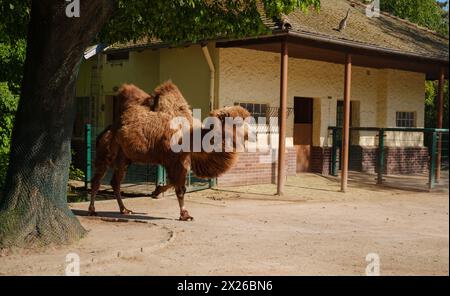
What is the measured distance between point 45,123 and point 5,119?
6.78 m

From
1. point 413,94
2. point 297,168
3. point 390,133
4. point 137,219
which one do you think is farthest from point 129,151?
point 413,94

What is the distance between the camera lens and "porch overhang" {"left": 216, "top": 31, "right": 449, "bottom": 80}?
13.0 m

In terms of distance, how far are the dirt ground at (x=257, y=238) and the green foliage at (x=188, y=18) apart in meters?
3.17

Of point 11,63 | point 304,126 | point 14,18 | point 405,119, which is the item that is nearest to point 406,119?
point 405,119

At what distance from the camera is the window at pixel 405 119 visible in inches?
777

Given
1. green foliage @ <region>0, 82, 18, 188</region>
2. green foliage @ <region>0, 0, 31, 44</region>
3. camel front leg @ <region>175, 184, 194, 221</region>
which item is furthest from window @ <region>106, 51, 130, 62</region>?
camel front leg @ <region>175, 184, 194, 221</region>

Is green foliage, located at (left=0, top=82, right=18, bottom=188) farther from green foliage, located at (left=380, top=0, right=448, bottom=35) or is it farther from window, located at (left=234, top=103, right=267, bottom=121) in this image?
green foliage, located at (left=380, top=0, right=448, bottom=35)

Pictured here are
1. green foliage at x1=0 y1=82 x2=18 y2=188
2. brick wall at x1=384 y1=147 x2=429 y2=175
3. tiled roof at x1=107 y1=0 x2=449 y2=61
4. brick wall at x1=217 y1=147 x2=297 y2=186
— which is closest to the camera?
green foliage at x1=0 y1=82 x2=18 y2=188

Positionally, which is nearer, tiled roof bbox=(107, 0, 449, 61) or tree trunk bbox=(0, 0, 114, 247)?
tree trunk bbox=(0, 0, 114, 247)

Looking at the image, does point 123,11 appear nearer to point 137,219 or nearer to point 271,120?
point 137,219

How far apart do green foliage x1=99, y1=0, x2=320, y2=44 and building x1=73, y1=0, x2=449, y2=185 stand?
265 cm

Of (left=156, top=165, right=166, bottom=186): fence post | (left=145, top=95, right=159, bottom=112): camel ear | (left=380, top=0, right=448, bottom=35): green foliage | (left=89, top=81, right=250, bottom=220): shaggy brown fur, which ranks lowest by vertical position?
(left=156, top=165, right=166, bottom=186): fence post

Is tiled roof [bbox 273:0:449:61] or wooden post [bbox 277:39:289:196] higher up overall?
tiled roof [bbox 273:0:449:61]
